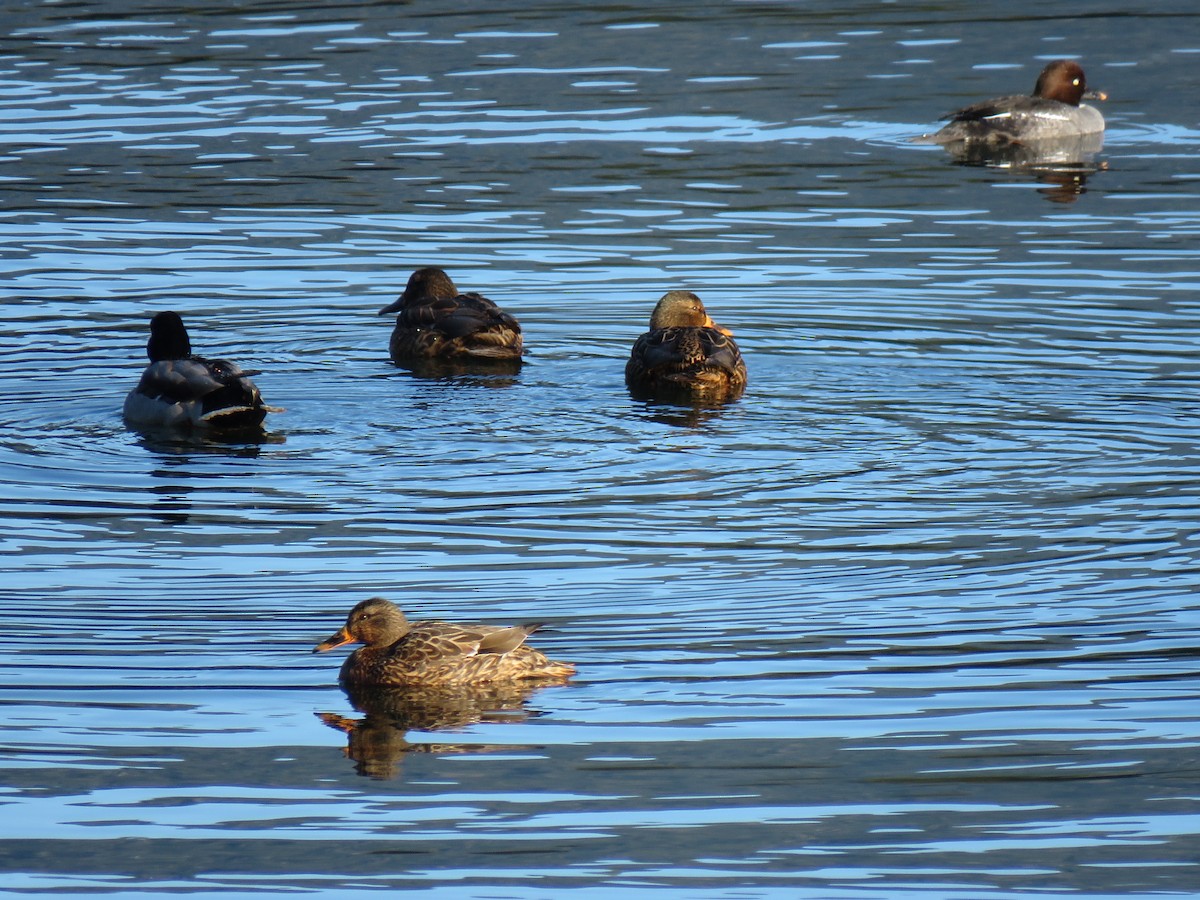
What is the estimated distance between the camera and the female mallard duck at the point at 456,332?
15.4 meters

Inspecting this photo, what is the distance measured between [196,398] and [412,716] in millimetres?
5327

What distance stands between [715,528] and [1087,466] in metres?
2.44

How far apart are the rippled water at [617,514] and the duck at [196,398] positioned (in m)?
0.20

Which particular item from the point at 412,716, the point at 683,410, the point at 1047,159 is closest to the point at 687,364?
the point at 683,410

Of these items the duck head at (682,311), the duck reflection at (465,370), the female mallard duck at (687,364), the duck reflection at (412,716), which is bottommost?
the duck reflection at (412,716)

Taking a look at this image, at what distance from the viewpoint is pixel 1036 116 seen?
24.3 meters

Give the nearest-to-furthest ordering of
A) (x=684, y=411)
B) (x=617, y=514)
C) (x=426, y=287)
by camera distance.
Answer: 1. (x=617, y=514)
2. (x=684, y=411)
3. (x=426, y=287)

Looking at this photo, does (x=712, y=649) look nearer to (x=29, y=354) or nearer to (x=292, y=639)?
(x=292, y=639)

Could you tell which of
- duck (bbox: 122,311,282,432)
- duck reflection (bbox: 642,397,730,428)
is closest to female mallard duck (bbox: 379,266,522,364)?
duck reflection (bbox: 642,397,730,428)

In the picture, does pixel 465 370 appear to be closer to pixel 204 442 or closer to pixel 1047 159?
pixel 204 442

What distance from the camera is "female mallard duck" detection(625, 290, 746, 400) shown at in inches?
560

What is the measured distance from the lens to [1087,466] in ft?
39.2

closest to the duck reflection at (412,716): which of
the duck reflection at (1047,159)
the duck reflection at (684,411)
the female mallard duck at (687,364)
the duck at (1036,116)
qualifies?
the duck reflection at (684,411)

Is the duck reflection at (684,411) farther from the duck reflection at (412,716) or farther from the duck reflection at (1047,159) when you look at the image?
the duck reflection at (1047,159)
